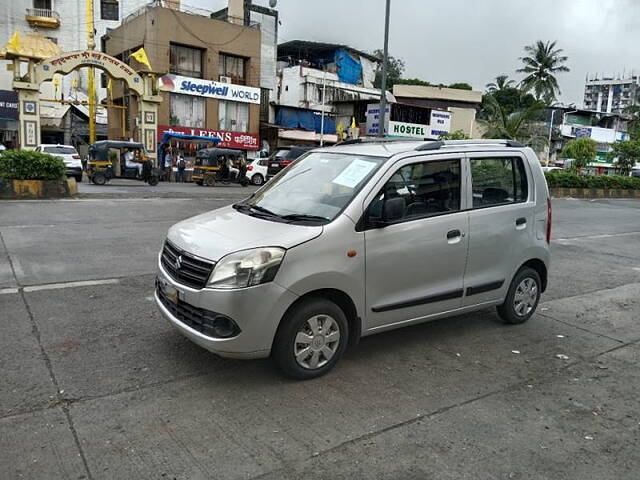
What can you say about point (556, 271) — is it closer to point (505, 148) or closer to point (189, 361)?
point (505, 148)

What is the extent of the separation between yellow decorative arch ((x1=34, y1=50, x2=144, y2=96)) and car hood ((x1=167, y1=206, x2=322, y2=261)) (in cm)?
2405

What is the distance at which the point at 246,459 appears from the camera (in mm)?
3168

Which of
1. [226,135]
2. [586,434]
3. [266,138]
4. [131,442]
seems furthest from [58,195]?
[266,138]

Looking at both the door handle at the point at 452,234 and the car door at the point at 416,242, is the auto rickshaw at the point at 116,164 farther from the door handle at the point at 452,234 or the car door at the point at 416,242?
the door handle at the point at 452,234

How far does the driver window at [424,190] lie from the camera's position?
4.51m

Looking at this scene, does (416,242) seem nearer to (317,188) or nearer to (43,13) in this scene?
(317,188)

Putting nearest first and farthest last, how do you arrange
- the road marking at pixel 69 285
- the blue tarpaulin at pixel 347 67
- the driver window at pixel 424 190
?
the driver window at pixel 424 190 → the road marking at pixel 69 285 → the blue tarpaulin at pixel 347 67

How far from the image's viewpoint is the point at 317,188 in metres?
4.71

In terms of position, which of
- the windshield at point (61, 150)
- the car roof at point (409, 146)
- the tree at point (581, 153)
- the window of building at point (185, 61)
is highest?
the window of building at point (185, 61)

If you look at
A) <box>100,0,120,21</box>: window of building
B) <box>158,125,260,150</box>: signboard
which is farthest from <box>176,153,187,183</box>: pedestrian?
<box>100,0,120,21</box>: window of building

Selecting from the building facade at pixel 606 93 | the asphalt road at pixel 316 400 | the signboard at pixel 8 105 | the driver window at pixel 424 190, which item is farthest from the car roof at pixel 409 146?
the building facade at pixel 606 93

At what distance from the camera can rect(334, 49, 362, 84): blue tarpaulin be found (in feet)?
158

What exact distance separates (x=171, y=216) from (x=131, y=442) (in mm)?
10055

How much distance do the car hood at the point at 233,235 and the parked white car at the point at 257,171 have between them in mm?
22529
